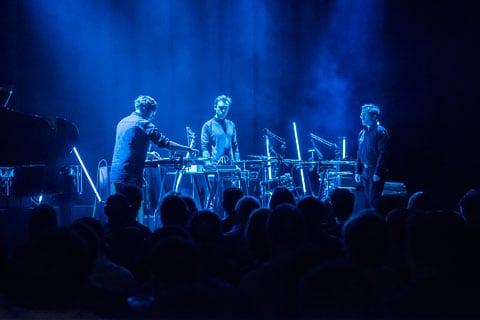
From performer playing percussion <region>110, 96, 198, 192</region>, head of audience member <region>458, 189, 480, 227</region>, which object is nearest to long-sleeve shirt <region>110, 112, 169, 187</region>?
performer playing percussion <region>110, 96, 198, 192</region>

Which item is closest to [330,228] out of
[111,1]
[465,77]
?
[465,77]

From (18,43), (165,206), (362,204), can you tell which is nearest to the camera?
(165,206)

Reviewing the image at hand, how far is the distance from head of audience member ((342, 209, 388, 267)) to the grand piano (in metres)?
4.41

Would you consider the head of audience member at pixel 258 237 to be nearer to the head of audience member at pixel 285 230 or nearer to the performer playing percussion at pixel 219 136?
the head of audience member at pixel 285 230

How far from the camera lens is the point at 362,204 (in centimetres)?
892

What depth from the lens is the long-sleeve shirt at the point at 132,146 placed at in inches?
277

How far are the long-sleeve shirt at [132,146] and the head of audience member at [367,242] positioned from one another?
4.82 metres

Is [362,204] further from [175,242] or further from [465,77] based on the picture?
[175,242]

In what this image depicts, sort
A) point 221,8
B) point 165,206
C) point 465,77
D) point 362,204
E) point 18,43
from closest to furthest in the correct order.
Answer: point 165,206 → point 362,204 → point 465,77 → point 18,43 → point 221,8

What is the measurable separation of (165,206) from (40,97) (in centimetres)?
833

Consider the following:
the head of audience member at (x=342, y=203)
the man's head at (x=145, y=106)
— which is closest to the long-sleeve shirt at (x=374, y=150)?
the man's head at (x=145, y=106)

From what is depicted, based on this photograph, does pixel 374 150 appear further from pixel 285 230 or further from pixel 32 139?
pixel 285 230

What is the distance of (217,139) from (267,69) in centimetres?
341

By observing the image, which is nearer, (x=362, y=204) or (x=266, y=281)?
(x=266, y=281)
